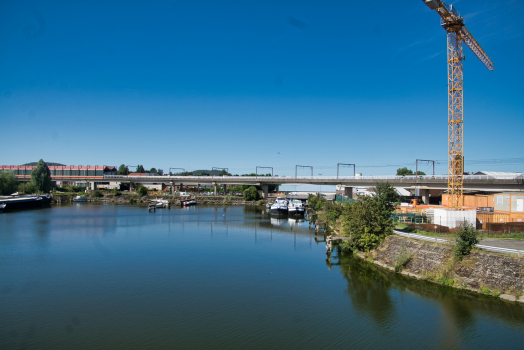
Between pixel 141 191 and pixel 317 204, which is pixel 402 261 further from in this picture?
pixel 141 191

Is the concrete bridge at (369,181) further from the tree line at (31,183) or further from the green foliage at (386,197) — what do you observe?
the tree line at (31,183)

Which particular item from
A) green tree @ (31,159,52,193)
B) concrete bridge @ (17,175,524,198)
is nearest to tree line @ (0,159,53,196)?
green tree @ (31,159,52,193)

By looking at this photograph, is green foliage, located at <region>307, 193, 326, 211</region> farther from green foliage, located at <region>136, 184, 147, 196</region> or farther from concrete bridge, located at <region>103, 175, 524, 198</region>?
green foliage, located at <region>136, 184, 147, 196</region>

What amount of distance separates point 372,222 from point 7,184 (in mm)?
87607

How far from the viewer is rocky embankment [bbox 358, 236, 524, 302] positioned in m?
15.7

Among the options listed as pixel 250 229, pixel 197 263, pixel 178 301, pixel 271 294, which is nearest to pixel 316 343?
pixel 271 294

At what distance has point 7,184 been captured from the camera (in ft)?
261

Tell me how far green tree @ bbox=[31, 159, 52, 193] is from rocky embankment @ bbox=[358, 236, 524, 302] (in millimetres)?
95786

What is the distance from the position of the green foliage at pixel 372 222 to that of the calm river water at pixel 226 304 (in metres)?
1.67

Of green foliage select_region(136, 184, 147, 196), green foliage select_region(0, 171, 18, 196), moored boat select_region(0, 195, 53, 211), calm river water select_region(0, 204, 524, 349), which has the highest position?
green foliage select_region(0, 171, 18, 196)

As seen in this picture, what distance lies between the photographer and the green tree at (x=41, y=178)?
90375 millimetres

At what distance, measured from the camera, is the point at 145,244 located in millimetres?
31078

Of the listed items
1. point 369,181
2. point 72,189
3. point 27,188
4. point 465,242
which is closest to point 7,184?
point 27,188

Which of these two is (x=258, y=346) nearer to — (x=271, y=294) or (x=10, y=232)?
(x=271, y=294)
